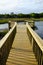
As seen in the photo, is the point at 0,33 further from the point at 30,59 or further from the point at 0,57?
the point at 0,57

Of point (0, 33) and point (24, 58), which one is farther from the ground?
point (24, 58)

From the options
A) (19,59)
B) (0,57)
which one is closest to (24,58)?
(19,59)

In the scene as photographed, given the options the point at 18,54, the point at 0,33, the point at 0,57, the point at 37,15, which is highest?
the point at 0,57

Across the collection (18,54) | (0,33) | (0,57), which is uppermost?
(0,57)

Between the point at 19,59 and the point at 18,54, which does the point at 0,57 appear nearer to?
the point at 19,59

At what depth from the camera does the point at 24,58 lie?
5320 mm

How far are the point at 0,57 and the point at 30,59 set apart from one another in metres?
1.58

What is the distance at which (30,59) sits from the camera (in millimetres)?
5230

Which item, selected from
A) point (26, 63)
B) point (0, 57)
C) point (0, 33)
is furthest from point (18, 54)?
point (0, 33)

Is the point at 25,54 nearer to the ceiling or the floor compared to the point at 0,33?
nearer to the ceiling

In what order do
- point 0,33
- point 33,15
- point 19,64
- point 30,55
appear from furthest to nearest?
point 33,15, point 0,33, point 30,55, point 19,64

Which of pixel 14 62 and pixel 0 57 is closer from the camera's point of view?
pixel 0 57

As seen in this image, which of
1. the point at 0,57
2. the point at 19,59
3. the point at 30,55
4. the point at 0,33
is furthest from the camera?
the point at 0,33

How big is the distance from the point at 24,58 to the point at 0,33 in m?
14.8
